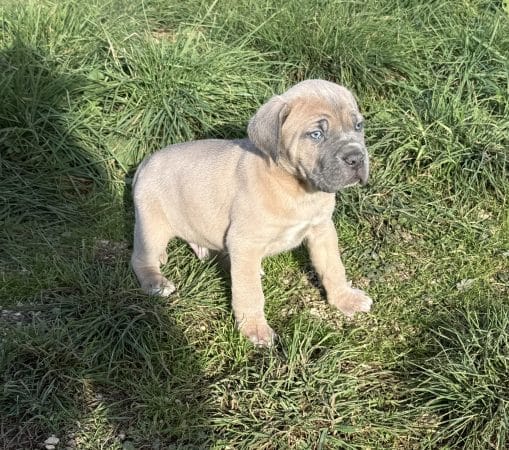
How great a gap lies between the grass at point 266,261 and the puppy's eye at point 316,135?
3.63 ft

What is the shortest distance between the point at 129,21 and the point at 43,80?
3.45 feet

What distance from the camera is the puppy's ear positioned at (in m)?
3.19

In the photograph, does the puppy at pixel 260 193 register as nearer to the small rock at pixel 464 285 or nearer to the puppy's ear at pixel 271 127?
the puppy's ear at pixel 271 127

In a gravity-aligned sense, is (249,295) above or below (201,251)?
above

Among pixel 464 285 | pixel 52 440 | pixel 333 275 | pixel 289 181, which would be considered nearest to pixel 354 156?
pixel 289 181

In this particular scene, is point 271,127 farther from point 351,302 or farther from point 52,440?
point 52,440

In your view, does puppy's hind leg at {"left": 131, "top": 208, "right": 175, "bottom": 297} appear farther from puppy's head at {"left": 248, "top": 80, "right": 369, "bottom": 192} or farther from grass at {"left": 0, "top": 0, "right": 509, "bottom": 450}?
puppy's head at {"left": 248, "top": 80, "right": 369, "bottom": 192}

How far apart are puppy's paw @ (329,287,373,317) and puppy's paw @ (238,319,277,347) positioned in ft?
1.71

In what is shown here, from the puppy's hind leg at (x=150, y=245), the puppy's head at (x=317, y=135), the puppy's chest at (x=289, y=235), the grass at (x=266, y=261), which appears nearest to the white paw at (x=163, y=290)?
the puppy's hind leg at (x=150, y=245)

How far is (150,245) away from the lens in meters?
4.13

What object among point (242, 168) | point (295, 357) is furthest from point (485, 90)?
point (295, 357)

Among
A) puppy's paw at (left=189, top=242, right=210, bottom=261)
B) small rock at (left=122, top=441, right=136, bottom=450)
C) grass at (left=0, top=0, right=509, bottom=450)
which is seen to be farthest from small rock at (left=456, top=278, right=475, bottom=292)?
small rock at (left=122, top=441, right=136, bottom=450)

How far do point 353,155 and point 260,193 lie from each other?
1.93 ft

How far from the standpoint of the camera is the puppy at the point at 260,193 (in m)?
3.21
